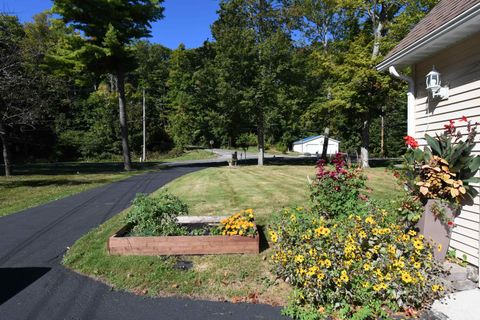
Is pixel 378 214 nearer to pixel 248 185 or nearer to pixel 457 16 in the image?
pixel 457 16

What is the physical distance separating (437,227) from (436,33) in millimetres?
2618

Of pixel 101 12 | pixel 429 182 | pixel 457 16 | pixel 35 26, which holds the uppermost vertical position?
pixel 35 26

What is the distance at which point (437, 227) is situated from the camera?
13.5ft

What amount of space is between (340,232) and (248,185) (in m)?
8.33

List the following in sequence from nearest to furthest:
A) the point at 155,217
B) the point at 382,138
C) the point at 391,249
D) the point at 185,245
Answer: the point at 391,249, the point at 185,245, the point at 155,217, the point at 382,138

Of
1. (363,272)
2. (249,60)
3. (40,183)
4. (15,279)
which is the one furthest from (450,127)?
(249,60)

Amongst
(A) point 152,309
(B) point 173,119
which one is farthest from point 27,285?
(B) point 173,119

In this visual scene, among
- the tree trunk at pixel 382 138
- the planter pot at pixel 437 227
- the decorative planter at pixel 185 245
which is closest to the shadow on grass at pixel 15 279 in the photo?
the decorative planter at pixel 185 245

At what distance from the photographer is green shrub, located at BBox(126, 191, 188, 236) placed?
5.31 meters

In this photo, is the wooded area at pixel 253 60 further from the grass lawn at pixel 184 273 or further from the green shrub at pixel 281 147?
the green shrub at pixel 281 147

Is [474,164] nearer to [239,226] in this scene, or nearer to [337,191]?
[337,191]

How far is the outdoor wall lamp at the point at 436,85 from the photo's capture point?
15.9ft

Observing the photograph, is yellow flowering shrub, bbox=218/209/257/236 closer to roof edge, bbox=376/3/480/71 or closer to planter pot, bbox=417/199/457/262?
planter pot, bbox=417/199/457/262

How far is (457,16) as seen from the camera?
159 inches
